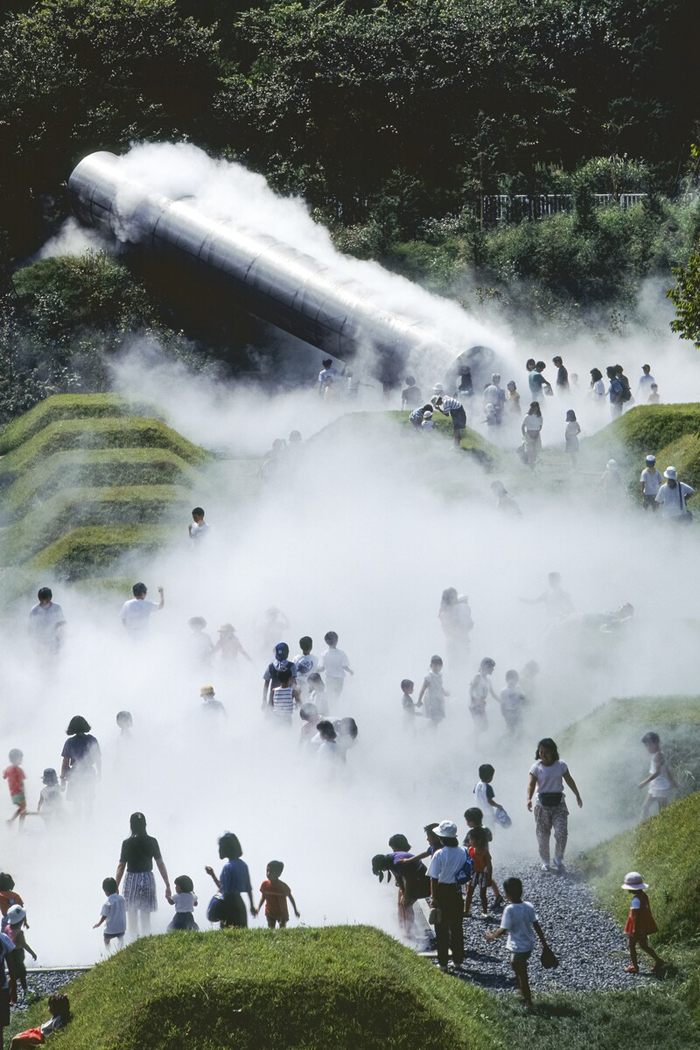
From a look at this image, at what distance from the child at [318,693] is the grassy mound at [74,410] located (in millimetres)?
12118

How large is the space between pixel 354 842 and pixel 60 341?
20.5m

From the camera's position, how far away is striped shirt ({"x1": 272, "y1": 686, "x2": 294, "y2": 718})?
17000 millimetres

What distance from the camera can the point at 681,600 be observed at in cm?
2081

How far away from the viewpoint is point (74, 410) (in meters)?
28.3

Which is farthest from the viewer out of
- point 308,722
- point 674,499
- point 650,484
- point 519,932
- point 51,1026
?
point 650,484

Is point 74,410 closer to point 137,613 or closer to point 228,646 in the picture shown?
point 137,613

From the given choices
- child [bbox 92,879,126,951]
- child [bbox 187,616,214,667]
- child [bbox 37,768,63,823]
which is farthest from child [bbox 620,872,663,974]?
child [bbox 187,616,214,667]

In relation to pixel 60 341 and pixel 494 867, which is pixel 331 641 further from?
pixel 60 341

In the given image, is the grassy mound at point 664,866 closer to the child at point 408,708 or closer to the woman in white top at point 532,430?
the child at point 408,708

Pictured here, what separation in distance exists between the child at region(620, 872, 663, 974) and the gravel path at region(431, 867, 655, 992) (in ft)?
0.44

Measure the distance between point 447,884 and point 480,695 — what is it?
5.67 meters

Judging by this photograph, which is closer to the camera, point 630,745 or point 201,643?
point 630,745

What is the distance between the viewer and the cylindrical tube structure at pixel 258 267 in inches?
1185

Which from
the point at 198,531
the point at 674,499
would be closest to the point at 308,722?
the point at 198,531
